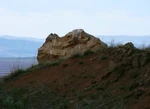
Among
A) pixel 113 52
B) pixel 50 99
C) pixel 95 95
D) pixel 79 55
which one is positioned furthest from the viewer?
pixel 79 55

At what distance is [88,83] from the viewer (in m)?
13.7

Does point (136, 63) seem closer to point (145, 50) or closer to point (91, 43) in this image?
point (145, 50)

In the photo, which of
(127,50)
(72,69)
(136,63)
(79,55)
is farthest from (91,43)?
(136,63)

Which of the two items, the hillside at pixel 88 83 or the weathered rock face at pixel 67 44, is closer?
the hillside at pixel 88 83

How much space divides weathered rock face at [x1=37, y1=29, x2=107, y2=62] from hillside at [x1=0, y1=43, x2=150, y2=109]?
2.49 meters

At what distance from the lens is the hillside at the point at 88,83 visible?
11.7 metres

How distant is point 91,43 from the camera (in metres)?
19.0

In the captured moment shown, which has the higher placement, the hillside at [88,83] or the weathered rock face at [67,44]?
the weathered rock face at [67,44]

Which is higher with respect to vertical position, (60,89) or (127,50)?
(127,50)

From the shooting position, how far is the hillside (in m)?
11.7

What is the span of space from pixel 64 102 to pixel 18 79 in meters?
4.28

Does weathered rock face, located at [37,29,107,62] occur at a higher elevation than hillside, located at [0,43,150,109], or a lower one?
higher

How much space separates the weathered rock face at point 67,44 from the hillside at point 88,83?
2494 millimetres

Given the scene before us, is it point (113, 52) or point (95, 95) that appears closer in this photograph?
point (95, 95)
